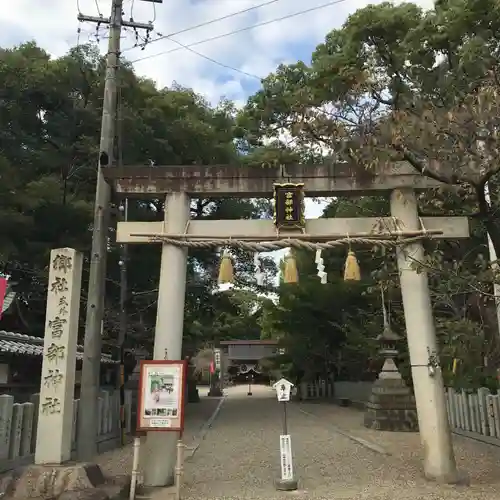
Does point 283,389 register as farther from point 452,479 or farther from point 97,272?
point 97,272

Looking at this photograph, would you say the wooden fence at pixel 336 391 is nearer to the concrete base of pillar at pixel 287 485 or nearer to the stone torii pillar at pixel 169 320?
the concrete base of pillar at pixel 287 485

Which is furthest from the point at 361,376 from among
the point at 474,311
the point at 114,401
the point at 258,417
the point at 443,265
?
the point at 443,265

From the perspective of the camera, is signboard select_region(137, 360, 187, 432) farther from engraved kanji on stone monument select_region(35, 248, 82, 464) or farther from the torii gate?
engraved kanji on stone monument select_region(35, 248, 82, 464)

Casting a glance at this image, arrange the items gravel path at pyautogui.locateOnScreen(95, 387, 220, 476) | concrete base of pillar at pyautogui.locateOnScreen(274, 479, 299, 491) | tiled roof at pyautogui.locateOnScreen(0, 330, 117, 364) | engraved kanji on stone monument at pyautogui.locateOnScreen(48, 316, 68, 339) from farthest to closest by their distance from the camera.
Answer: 1. tiled roof at pyautogui.locateOnScreen(0, 330, 117, 364)
2. gravel path at pyautogui.locateOnScreen(95, 387, 220, 476)
3. engraved kanji on stone monument at pyautogui.locateOnScreen(48, 316, 68, 339)
4. concrete base of pillar at pyautogui.locateOnScreen(274, 479, 299, 491)

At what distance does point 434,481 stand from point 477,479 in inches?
37.4

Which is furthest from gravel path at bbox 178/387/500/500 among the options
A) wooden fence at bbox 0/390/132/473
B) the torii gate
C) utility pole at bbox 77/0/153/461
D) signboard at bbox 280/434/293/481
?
wooden fence at bbox 0/390/132/473

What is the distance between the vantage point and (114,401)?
1356 centimetres

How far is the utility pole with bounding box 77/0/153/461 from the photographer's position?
8.54 meters

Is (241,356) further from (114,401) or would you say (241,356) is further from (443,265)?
(443,265)

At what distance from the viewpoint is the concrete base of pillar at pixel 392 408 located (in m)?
15.4

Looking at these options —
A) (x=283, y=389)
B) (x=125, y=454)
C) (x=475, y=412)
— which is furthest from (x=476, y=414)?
(x=125, y=454)

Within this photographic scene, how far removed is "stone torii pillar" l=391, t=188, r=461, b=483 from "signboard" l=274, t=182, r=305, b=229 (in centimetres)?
160

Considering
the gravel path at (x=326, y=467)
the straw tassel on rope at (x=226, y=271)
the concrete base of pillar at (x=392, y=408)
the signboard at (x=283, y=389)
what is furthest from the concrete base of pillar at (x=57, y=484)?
the concrete base of pillar at (x=392, y=408)

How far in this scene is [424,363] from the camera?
7828mm
